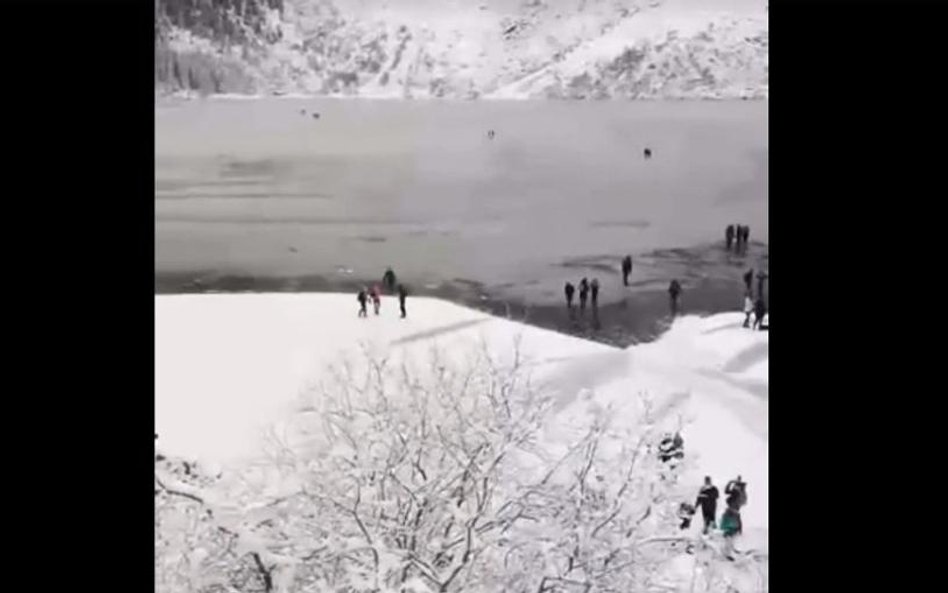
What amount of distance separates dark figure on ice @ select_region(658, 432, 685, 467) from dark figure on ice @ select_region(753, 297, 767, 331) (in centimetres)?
35

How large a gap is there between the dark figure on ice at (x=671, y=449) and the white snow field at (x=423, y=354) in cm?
3

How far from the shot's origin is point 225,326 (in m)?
2.77

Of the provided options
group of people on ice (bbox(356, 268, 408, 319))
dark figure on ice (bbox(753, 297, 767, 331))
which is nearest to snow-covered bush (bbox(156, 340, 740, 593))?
group of people on ice (bbox(356, 268, 408, 319))

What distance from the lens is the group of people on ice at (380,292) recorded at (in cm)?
277

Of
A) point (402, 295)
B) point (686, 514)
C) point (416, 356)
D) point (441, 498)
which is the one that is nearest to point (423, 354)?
point (416, 356)

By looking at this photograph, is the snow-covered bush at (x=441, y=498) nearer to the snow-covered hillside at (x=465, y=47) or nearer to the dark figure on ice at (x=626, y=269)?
the dark figure on ice at (x=626, y=269)

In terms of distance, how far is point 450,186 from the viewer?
2799mm

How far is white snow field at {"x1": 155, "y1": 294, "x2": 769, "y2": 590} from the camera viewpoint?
2.75 metres

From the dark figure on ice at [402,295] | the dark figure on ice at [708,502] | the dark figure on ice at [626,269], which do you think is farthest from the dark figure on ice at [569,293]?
the dark figure on ice at [708,502]

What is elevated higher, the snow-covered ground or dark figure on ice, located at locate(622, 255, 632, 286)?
dark figure on ice, located at locate(622, 255, 632, 286)

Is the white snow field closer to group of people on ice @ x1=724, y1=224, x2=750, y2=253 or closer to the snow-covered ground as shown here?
the snow-covered ground
